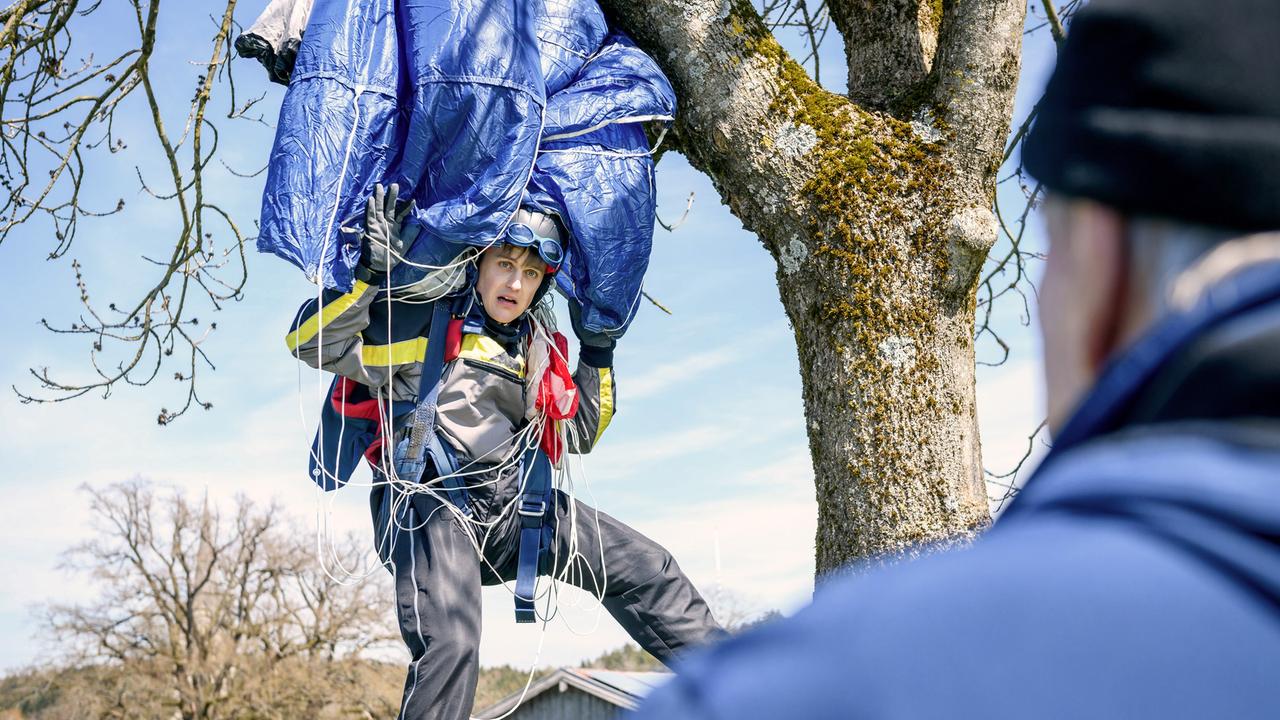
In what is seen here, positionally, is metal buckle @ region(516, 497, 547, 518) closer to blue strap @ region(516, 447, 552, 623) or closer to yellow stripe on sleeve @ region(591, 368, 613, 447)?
blue strap @ region(516, 447, 552, 623)

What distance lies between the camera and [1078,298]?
537 millimetres

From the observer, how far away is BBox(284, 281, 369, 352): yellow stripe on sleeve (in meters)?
2.75

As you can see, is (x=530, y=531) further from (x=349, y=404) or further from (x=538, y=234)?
(x=538, y=234)

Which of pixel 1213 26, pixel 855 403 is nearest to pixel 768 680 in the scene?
pixel 1213 26

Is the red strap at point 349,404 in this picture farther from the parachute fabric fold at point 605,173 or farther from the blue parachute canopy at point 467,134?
the parachute fabric fold at point 605,173

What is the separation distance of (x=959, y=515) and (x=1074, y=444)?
2.20m

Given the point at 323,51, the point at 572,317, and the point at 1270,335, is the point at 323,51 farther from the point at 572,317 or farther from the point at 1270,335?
the point at 1270,335

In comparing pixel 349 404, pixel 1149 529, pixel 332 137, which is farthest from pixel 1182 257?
pixel 349 404

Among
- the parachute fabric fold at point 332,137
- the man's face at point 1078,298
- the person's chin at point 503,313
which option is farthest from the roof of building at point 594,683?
the man's face at point 1078,298

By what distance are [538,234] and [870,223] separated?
837mm

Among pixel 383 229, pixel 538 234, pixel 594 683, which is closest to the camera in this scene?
pixel 383 229

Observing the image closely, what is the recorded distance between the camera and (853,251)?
269cm

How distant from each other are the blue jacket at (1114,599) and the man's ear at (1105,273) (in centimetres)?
8

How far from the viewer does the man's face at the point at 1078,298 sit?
0.52 metres
